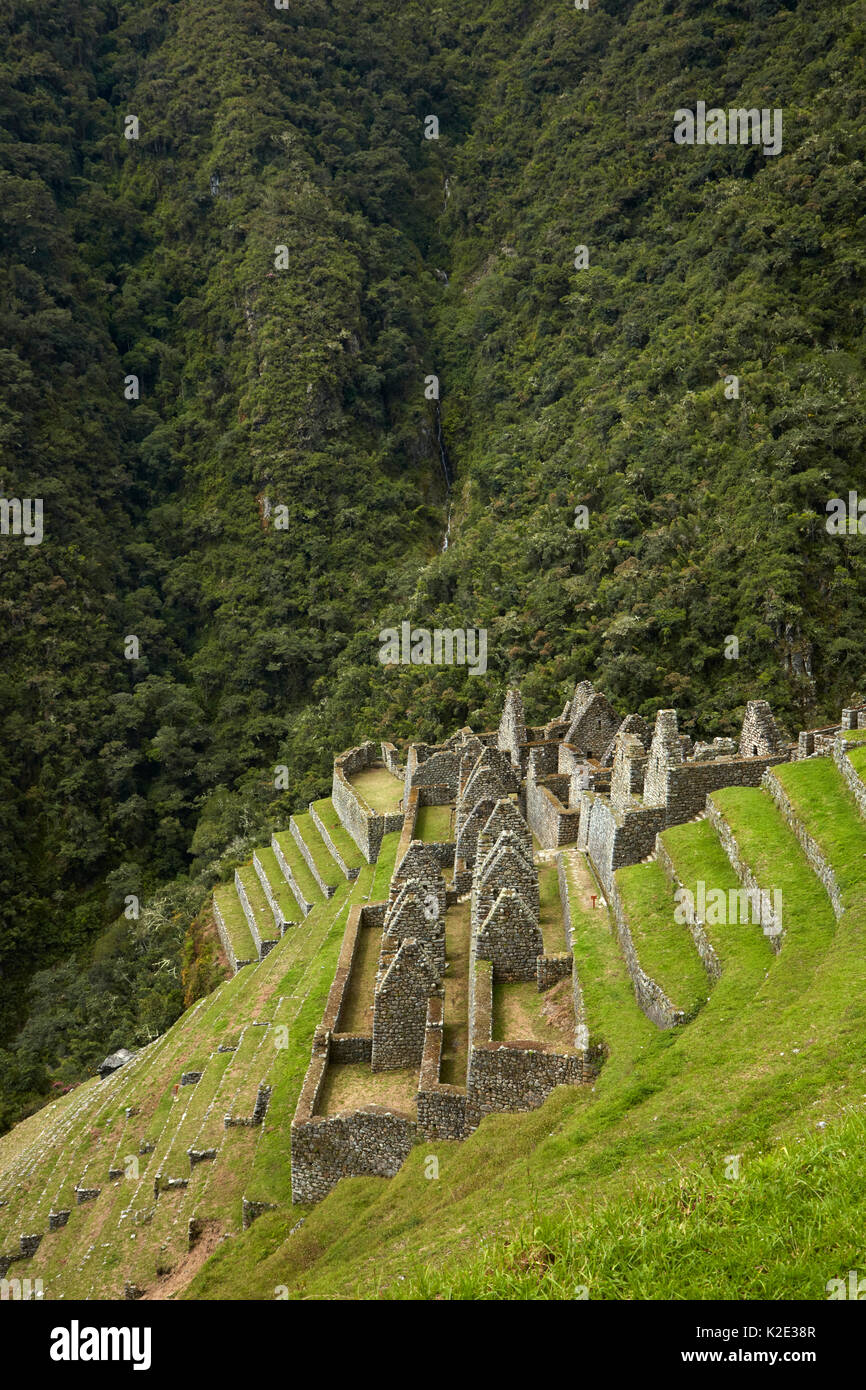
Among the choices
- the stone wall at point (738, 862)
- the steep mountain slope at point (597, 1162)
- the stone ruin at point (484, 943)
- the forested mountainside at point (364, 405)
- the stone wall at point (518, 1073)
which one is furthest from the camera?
the forested mountainside at point (364, 405)

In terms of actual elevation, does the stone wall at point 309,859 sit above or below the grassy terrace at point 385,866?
below

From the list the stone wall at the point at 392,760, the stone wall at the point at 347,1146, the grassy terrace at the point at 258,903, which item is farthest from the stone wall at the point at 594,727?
the stone wall at the point at 347,1146

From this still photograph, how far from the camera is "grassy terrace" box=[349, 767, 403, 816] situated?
32.0 metres

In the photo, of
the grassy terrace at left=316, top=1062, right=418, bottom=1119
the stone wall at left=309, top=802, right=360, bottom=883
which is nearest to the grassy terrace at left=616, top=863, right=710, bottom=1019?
the grassy terrace at left=316, top=1062, right=418, bottom=1119

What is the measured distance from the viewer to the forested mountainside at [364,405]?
43844 millimetres

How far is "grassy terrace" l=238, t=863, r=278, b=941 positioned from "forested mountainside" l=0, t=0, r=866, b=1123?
3088mm

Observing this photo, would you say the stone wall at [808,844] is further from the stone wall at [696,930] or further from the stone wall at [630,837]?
the stone wall at [630,837]

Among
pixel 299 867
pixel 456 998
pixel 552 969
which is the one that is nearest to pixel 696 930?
pixel 552 969

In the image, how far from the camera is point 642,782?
1911cm

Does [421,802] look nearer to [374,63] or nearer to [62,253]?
[62,253]

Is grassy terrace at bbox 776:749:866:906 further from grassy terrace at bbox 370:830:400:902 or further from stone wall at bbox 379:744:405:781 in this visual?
stone wall at bbox 379:744:405:781

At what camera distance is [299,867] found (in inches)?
1315

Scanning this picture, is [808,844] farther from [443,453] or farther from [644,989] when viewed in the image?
[443,453]

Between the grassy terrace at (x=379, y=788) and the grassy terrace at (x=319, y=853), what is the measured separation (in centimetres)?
224
